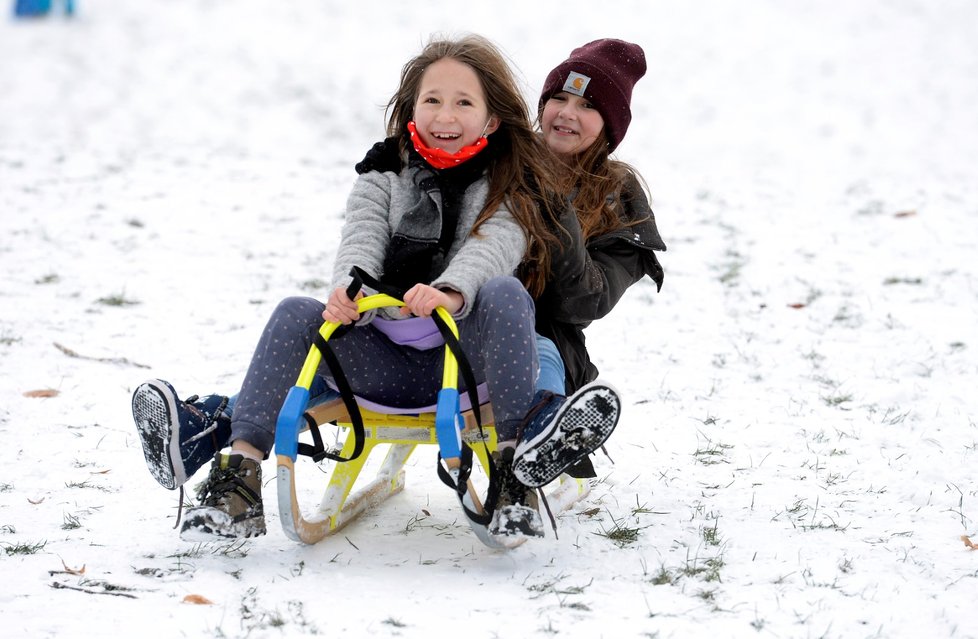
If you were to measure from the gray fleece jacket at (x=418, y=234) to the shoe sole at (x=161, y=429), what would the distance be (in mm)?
508

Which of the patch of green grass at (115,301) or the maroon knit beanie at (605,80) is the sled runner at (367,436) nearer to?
the maroon knit beanie at (605,80)

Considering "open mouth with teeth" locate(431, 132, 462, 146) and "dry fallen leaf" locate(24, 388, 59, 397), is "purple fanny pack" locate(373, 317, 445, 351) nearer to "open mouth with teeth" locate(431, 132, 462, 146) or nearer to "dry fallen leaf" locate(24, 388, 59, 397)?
"open mouth with teeth" locate(431, 132, 462, 146)

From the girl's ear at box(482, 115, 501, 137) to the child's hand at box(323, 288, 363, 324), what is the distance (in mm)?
674

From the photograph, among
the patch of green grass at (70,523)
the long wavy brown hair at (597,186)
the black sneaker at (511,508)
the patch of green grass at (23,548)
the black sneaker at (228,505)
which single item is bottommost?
the patch of green grass at (70,523)

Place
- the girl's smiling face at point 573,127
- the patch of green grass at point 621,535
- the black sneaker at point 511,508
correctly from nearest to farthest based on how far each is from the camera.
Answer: the black sneaker at point 511,508
the patch of green grass at point 621,535
the girl's smiling face at point 573,127

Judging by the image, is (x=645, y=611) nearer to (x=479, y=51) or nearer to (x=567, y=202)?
(x=567, y=202)

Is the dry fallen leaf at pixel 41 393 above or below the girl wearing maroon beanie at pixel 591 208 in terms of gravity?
below

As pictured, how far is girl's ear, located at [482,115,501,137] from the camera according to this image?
2.96 meters

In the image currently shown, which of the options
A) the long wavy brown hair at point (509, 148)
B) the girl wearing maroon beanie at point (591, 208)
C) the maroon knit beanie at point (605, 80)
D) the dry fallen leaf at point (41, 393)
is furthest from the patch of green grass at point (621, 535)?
the dry fallen leaf at point (41, 393)

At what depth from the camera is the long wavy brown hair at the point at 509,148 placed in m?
2.82

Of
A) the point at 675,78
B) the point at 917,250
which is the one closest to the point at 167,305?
the point at 917,250

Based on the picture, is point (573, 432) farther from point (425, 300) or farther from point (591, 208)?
point (591, 208)

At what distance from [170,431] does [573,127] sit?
5.05 feet

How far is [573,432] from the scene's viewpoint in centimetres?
251
